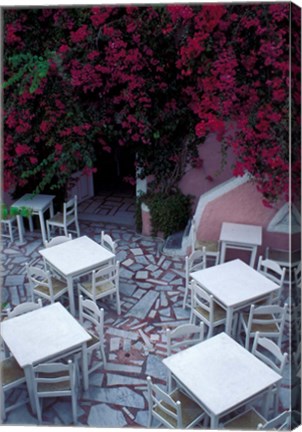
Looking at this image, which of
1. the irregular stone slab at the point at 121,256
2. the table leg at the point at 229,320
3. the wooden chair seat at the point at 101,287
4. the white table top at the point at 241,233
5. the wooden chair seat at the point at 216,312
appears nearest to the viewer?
the table leg at the point at 229,320

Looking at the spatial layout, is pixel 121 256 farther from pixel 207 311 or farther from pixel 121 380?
pixel 121 380

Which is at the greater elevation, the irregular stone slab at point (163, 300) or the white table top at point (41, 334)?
the white table top at point (41, 334)

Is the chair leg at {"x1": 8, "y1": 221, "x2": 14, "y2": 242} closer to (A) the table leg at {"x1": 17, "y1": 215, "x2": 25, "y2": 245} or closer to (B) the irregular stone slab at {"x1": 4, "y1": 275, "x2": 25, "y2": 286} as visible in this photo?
(A) the table leg at {"x1": 17, "y1": 215, "x2": 25, "y2": 245}

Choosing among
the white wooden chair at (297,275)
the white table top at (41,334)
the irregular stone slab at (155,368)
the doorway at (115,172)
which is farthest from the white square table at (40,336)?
the doorway at (115,172)

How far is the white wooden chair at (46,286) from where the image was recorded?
19.6ft

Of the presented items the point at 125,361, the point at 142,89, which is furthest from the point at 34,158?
the point at 125,361

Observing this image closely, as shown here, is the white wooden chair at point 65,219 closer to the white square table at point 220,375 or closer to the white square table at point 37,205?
the white square table at point 37,205

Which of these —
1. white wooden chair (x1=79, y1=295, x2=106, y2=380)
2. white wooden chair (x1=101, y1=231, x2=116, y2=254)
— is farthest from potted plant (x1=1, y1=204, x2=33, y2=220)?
white wooden chair (x1=79, y1=295, x2=106, y2=380)

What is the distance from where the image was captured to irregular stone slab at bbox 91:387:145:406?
4.94 meters

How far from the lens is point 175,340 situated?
231 inches

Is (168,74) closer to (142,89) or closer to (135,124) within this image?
(142,89)

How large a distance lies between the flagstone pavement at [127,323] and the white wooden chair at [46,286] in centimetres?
59

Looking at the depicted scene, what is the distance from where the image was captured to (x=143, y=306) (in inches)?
260

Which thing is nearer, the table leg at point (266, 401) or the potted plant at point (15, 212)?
the table leg at point (266, 401)
